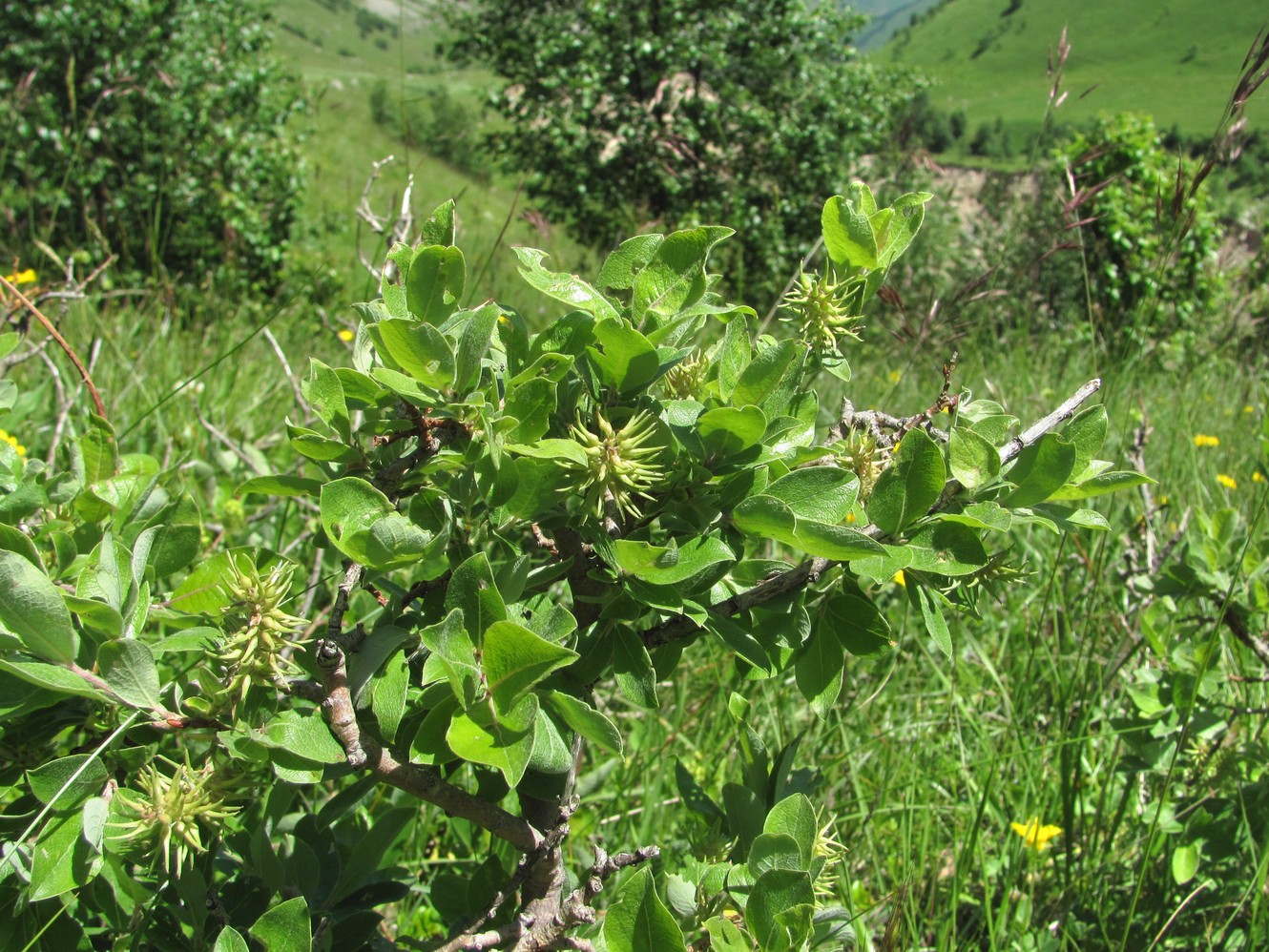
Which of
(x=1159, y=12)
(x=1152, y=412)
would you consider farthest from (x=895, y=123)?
(x=1159, y=12)

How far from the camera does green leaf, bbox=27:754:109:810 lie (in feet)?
2.49

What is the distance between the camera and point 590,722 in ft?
2.30

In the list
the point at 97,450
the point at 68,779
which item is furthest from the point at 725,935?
the point at 97,450

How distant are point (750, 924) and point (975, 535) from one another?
397mm

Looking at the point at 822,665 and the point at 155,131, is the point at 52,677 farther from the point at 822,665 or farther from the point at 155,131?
the point at 155,131

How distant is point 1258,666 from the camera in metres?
2.01

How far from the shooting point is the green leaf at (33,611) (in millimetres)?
691

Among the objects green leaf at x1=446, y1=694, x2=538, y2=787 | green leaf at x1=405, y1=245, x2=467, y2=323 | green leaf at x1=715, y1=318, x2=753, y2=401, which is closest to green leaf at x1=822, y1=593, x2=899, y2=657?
green leaf at x1=715, y1=318, x2=753, y2=401

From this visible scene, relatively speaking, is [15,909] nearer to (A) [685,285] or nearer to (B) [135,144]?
(A) [685,285]

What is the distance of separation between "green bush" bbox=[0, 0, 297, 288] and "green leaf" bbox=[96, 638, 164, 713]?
6.36m

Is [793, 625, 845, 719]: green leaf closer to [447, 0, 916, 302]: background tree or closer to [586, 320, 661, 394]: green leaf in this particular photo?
[586, 320, 661, 394]: green leaf

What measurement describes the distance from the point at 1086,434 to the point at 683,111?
29.7 feet

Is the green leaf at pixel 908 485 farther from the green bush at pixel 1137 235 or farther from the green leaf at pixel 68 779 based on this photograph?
the green bush at pixel 1137 235

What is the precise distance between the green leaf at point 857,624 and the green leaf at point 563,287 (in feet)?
1.14
